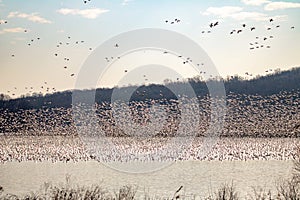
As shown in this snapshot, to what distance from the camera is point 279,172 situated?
26453 mm

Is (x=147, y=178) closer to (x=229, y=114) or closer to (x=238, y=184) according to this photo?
(x=238, y=184)

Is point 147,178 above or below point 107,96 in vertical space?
below

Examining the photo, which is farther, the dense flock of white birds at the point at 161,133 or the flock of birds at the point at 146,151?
the dense flock of white birds at the point at 161,133

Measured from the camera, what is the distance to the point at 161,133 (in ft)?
155

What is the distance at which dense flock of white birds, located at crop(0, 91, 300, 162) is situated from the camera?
34.6 metres

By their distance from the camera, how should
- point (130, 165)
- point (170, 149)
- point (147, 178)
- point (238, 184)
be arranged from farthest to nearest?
Result: 1. point (170, 149)
2. point (130, 165)
3. point (147, 178)
4. point (238, 184)

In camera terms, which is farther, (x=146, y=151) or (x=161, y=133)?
(x=161, y=133)

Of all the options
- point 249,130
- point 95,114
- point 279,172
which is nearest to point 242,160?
point 279,172

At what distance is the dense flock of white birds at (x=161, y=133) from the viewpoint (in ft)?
113

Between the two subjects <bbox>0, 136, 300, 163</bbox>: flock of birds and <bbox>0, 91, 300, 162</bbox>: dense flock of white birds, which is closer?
<bbox>0, 136, 300, 163</bbox>: flock of birds

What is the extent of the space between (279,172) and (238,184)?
4026 mm

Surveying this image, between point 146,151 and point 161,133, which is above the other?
point 161,133

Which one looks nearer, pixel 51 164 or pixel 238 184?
pixel 238 184

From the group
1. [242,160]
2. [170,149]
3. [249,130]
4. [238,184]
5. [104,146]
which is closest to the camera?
[238,184]
